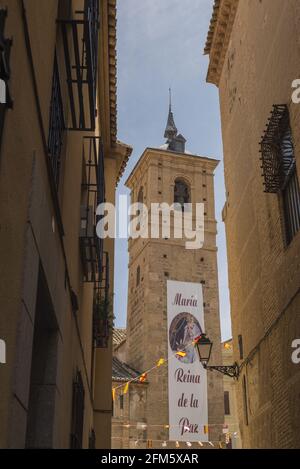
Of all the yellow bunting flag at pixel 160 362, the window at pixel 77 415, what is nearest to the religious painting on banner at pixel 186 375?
the yellow bunting flag at pixel 160 362

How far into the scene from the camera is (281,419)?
859 cm

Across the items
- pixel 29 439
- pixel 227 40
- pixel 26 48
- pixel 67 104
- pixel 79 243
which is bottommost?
pixel 29 439

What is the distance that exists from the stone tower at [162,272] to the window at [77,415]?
96.5 feet

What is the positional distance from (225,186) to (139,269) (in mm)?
30047

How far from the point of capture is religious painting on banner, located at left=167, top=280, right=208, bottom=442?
1382 inches

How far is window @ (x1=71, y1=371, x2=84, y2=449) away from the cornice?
883 centimetres

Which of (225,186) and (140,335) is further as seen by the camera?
(140,335)

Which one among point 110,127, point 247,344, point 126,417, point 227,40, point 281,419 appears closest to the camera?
point 281,419

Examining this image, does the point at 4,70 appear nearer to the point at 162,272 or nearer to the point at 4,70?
the point at 4,70

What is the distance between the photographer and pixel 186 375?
36312mm

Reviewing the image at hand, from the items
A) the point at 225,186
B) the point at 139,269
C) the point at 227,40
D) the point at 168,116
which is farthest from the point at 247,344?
the point at 168,116

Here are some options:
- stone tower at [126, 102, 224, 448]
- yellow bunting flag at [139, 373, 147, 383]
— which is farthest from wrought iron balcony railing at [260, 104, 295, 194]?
stone tower at [126, 102, 224, 448]

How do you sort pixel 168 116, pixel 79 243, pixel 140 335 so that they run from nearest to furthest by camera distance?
pixel 79 243 < pixel 140 335 < pixel 168 116

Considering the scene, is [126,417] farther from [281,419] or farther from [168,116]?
[168,116]
